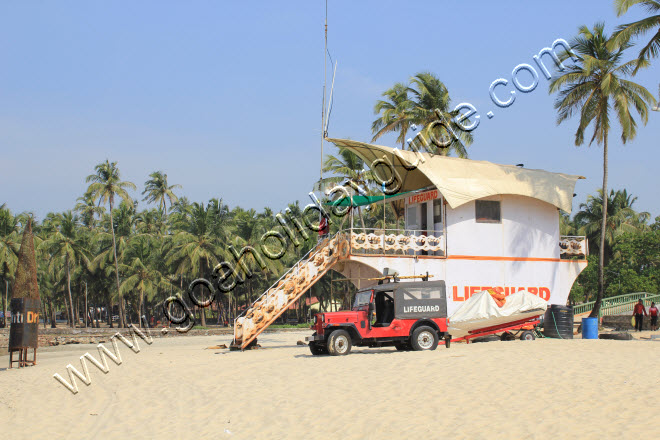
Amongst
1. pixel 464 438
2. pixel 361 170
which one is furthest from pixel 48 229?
pixel 464 438

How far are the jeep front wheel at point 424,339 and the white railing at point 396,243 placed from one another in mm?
5389

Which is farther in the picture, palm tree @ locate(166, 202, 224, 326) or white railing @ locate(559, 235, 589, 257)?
palm tree @ locate(166, 202, 224, 326)

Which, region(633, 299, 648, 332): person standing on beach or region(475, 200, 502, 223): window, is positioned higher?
region(475, 200, 502, 223): window

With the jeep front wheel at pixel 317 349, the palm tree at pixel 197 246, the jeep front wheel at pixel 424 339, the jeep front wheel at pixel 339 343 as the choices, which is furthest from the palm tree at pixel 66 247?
the jeep front wheel at pixel 424 339

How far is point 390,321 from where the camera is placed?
18.5m

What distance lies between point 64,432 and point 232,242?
42658mm

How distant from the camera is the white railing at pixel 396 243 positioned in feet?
76.6

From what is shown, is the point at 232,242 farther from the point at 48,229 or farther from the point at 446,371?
the point at 446,371

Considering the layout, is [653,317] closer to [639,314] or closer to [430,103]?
[639,314]

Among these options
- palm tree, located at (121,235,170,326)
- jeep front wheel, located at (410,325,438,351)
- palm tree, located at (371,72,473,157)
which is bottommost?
jeep front wheel, located at (410,325,438,351)

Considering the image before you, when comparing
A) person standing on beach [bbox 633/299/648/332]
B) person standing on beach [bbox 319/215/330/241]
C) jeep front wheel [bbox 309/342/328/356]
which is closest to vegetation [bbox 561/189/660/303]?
person standing on beach [bbox 633/299/648/332]

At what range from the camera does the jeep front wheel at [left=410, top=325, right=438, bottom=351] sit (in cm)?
1839

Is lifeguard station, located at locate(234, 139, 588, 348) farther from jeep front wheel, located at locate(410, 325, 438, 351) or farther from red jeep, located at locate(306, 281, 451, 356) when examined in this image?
jeep front wheel, located at locate(410, 325, 438, 351)

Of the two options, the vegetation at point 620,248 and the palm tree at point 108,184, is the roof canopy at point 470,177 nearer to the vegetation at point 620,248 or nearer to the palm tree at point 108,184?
the vegetation at point 620,248
